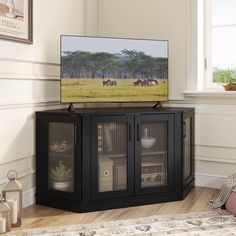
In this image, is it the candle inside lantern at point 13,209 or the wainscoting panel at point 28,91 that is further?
the wainscoting panel at point 28,91

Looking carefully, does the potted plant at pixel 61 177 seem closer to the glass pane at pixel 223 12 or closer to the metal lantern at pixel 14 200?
the metal lantern at pixel 14 200

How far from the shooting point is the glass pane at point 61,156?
2770mm

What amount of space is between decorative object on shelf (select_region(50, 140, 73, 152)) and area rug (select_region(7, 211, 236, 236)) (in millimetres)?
587

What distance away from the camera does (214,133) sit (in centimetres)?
335

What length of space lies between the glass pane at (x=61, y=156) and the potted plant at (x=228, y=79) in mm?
1428

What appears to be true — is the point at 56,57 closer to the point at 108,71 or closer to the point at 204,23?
the point at 108,71

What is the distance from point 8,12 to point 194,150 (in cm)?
191

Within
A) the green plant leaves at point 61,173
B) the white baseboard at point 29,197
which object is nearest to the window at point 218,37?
the green plant leaves at point 61,173

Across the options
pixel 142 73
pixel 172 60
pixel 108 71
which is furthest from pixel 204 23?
pixel 108 71

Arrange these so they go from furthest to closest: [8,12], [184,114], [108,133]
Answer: [184,114]
[108,133]
[8,12]

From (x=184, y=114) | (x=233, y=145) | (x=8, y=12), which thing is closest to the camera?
(x=8, y=12)

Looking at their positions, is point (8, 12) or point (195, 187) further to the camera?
point (195, 187)

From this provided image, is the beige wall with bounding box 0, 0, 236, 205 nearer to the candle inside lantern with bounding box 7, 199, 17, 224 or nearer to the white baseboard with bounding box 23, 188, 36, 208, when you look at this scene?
the white baseboard with bounding box 23, 188, 36, 208

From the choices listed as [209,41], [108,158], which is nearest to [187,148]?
[108,158]
